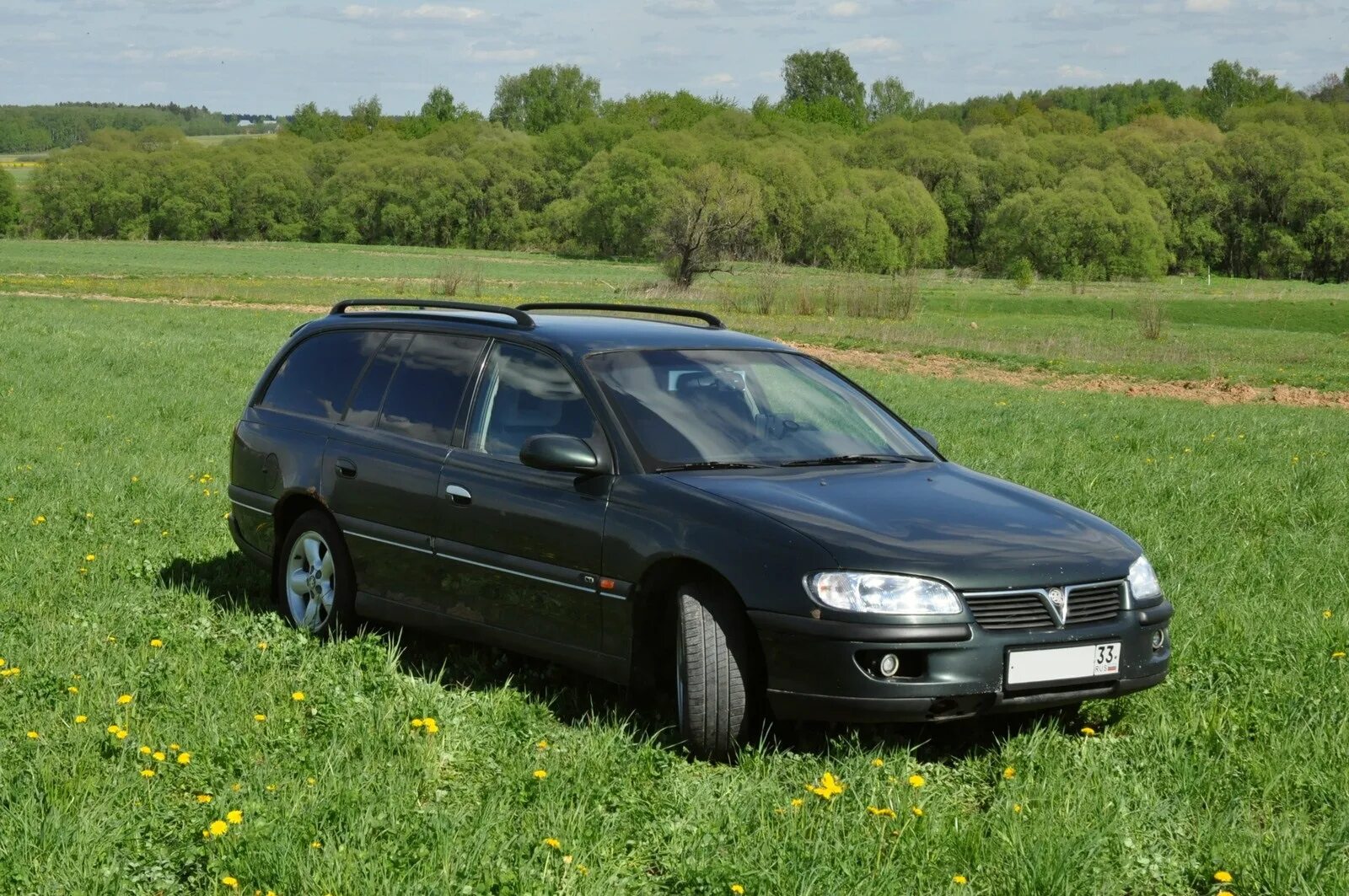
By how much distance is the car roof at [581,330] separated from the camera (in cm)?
628

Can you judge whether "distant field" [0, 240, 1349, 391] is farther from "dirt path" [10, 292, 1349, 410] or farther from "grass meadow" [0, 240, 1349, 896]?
"grass meadow" [0, 240, 1349, 896]

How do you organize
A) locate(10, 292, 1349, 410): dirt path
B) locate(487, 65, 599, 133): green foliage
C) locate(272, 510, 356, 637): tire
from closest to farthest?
locate(272, 510, 356, 637): tire < locate(10, 292, 1349, 410): dirt path < locate(487, 65, 599, 133): green foliage

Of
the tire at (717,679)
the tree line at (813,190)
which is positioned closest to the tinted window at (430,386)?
the tire at (717,679)

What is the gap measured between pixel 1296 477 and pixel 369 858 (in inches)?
363

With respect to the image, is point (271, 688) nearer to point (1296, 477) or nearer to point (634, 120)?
point (1296, 477)

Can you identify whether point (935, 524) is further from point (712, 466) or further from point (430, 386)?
point (430, 386)

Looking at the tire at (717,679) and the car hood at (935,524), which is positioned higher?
the car hood at (935,524)

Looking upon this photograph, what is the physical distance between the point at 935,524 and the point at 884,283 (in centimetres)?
4479

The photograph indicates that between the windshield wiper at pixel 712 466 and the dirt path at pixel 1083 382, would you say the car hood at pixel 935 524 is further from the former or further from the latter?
the dirt path at pixel 1083 382

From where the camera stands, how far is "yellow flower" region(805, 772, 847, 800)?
4.48 metres

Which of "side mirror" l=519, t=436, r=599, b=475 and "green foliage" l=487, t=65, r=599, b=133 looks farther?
"green foliage" l=487, t=65, r=599, b=133

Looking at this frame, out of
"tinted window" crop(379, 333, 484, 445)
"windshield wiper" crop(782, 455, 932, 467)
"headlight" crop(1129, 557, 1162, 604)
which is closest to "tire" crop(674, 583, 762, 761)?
"windshield wiper" crop(782, 455, 932, 467)

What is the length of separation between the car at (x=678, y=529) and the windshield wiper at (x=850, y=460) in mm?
14

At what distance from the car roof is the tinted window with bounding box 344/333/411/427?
97 millimetres
